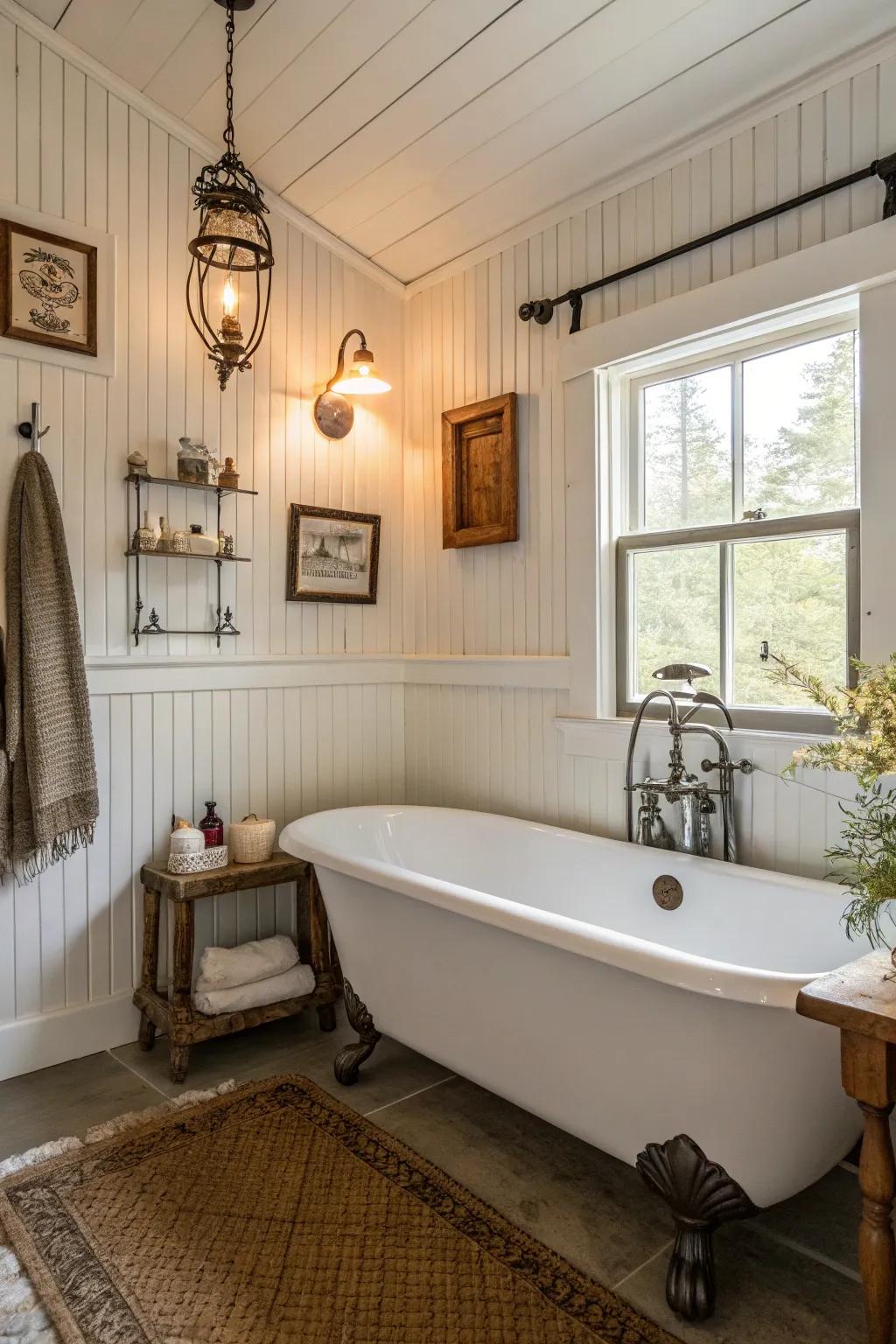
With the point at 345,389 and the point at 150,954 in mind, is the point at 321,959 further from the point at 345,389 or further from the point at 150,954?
the point at 345,389

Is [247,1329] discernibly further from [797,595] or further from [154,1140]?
[797,595]

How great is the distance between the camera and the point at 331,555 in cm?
319

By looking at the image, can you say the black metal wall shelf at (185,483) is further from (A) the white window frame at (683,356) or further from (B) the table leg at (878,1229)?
(B) the table leg at (878,1229)

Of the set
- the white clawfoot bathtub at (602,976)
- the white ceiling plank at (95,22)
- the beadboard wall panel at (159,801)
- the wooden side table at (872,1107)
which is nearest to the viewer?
the wooden side table at (872,1107)

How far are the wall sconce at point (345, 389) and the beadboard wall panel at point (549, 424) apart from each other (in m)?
0.31

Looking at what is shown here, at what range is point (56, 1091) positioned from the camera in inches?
94.0

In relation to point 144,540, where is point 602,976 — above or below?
below

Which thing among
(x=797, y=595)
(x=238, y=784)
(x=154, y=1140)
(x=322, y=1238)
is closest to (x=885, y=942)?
(x=797, y=595)

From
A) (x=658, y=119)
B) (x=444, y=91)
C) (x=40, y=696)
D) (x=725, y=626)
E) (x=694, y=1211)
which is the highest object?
(x=444, y=91)

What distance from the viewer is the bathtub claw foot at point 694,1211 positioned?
5.09 ft

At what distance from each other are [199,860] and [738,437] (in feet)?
6.54

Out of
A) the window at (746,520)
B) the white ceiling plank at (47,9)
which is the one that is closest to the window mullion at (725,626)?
the window at (746,520)

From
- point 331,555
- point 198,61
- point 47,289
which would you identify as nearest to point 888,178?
point 198,61

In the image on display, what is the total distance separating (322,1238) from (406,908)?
70cm
